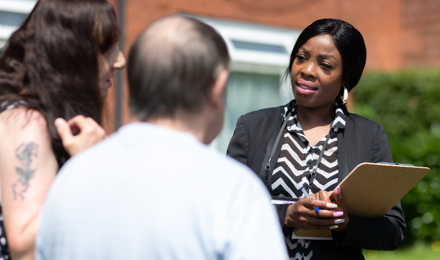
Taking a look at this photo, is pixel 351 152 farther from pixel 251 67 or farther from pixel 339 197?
pixel 251 67

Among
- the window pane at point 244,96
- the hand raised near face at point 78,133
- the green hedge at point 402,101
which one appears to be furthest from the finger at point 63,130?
the green hedge at point 402,101

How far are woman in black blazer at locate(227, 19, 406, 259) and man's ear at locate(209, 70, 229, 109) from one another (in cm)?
95

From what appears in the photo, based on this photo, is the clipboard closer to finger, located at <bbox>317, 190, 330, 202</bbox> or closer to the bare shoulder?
finger, located at <bbox>317, 190, 330, 202</bbox>

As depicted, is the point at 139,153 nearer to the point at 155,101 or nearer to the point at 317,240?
the point at 155,101

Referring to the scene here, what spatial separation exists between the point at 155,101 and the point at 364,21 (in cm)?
854

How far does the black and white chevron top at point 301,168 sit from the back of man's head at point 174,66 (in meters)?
1.10

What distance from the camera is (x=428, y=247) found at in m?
5.80

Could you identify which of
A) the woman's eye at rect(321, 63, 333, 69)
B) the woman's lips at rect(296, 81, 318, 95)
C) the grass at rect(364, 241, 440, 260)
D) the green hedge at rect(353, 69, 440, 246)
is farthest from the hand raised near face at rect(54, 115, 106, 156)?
the green hedge at rect(353, 69, 440, 246)

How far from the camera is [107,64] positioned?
5.37ft

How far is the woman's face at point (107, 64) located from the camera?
1615 mm

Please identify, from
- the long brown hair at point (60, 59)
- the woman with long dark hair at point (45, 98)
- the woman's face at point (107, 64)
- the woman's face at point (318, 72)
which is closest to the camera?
the woman with long dark hair at point (45, 98)

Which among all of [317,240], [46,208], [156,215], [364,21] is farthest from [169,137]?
[364,21]

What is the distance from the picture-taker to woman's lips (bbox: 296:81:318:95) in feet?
7.43

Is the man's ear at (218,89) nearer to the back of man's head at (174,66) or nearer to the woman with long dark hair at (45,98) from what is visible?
the back of man's head at (174,66)
